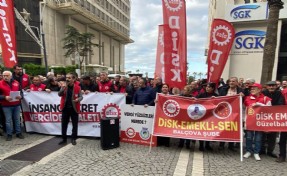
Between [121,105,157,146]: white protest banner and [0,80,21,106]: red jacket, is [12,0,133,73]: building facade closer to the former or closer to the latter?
[0,80,21,106]: red jacket

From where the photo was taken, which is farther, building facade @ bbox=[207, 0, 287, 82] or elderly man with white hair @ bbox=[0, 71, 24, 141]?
building facade @ bbox=[207, 0, 287, 82]

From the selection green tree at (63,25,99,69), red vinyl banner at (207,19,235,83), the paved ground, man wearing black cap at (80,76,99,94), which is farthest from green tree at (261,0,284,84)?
green tree at (63,25,99,69)

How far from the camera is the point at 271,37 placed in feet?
27.1

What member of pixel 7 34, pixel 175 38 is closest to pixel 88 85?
pixel 7 34

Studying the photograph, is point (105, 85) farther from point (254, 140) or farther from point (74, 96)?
point (254, 140)

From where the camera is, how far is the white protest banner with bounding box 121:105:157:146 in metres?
6.64

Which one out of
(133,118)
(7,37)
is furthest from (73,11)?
(133,118)

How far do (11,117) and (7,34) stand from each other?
9.94ft

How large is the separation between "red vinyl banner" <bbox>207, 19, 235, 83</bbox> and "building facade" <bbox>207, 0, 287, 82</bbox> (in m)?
9.95

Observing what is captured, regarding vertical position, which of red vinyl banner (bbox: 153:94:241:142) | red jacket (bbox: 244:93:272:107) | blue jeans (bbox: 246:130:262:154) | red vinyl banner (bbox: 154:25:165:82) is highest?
red vinyl banner (bbox: 154:25:165:82)

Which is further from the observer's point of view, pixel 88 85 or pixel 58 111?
pixel 88 85

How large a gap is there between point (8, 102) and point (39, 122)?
1.09 m

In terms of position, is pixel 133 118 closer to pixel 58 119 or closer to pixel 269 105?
pixel 58 119

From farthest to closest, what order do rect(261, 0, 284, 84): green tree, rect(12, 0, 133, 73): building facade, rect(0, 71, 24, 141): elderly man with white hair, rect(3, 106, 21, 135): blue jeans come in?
1. rect(12, 0, 133, 73): building facade
2. rect(261, 0, 284, 84): green tree
3. rect(3, 106, 21, 135): blue jeans
4. rect(0, 71, 24, 141): elderly man with white hair
